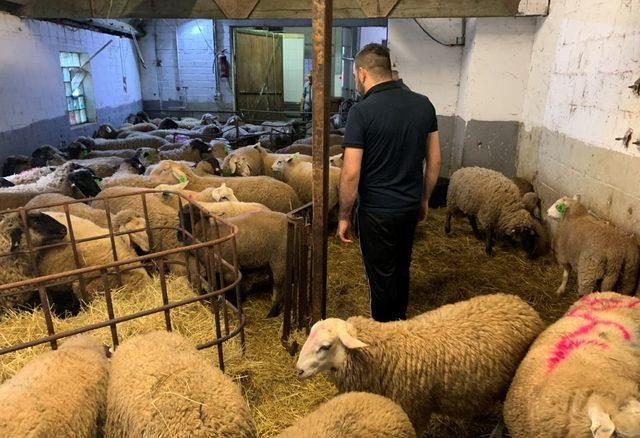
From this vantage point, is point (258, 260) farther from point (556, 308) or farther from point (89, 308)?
point (556, 308)

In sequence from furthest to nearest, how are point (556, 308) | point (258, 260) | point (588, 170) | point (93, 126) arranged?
point (93, 126), point (588, 170), point (556, 308), point (258, 260)

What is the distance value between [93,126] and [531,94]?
11.7 meters

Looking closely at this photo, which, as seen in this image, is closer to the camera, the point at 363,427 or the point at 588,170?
the point at 363,427

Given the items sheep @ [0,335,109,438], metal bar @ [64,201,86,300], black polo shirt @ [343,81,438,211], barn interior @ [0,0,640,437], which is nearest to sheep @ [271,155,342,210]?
barn interior @ [0,0,640,437]

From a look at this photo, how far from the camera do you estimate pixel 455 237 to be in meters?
7.04

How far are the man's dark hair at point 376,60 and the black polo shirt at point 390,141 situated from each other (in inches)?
4.2

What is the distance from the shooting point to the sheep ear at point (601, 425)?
76.8 inches

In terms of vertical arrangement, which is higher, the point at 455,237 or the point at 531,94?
the point at 531,94

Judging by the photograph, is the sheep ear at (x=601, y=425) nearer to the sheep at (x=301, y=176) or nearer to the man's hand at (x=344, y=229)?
the man's hand at (x=344, y=229)

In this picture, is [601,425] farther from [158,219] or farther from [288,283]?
[158,219]

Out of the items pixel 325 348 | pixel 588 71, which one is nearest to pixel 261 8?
pixel 588 71

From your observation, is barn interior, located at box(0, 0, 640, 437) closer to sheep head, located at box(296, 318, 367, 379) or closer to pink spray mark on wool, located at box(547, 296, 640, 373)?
pink spray mark on wool, located at box(547, 296, 640, 373)

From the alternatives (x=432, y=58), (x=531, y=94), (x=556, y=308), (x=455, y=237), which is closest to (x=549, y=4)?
(x=531, y=94)

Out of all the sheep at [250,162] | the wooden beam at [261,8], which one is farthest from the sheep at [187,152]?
the wooden beam at [261,8]
